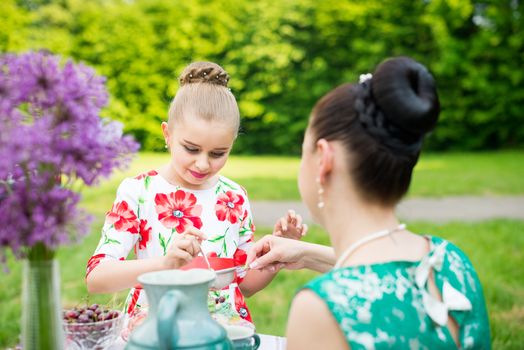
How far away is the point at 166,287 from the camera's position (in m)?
1.29

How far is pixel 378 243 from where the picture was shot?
1.53m

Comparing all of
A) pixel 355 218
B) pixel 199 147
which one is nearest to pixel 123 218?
pixel 199 147

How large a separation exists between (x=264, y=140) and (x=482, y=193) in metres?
10.1

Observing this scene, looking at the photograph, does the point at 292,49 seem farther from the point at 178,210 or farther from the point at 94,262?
the point at 94,262

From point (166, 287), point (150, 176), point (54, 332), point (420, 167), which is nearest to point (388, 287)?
point (166, 287)

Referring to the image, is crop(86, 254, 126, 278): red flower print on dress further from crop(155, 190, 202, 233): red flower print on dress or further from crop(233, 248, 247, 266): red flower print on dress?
crop(233, 248, 247, 266): red flower print on dress

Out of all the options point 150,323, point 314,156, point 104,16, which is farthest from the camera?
point 104,16

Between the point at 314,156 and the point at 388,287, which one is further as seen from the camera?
the point at 314,156

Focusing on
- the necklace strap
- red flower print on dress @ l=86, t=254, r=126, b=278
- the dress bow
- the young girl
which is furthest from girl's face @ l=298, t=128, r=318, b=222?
red flower print on dress @ l=86, t=254, r=126, b=278

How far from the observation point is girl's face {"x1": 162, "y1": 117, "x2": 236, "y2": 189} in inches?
90.1

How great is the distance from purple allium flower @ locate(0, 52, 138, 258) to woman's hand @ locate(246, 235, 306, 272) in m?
0.88

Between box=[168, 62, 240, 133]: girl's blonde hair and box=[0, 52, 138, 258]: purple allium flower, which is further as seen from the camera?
box=[168, 62, 240, 133]: girl's blonde hair

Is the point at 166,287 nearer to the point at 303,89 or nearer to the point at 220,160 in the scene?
the point at 220,160

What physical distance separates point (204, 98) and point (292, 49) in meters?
17.5
